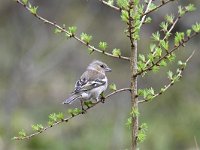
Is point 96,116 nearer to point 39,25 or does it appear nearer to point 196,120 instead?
point 196,120

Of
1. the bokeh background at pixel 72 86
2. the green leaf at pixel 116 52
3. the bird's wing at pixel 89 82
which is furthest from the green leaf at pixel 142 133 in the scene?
the bokeh background at pixel 72 86

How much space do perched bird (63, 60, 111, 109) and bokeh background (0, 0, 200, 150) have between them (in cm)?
736

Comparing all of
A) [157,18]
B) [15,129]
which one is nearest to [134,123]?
[15,129]

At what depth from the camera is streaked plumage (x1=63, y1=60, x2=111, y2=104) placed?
7527 millimetres

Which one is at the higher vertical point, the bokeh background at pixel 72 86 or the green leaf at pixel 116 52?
the bokeh background at pixel 72 86

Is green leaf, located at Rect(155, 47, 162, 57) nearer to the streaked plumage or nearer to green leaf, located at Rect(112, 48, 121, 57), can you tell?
green leaf, located at Rect(112, 48, 121, 57)

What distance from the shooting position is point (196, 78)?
2466cm

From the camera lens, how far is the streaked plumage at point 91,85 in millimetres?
7527

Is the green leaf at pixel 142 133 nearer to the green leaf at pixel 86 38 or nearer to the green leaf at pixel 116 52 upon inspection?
the green leaf at pixel 116 52

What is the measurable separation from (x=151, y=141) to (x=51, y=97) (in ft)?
23.3

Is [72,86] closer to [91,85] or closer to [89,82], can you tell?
[89,82]

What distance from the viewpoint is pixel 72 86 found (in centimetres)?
2420

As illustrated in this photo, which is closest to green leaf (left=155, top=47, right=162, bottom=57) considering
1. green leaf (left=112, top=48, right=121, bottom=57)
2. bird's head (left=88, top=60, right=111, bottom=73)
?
green leaf (left=112, top=48, right=121, bottom=57)

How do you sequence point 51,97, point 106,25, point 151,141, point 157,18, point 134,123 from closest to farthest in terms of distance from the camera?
point 134,123 < point 151,141 < point 157,18 < point 51,97 < point 106,25
